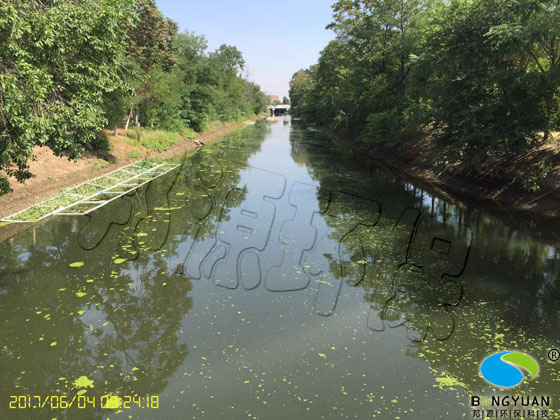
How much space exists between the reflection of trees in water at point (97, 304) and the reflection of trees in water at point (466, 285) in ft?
12.2

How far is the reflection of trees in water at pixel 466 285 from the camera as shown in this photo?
237 inches

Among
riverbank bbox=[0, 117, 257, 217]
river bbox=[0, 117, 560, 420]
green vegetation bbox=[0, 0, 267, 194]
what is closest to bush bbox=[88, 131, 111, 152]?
riverbank bbox=[0, 117, 257, 217]

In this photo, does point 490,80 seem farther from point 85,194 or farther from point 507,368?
point 85,194

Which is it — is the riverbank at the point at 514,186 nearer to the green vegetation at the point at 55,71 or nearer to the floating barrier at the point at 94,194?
the green vegetation at the point at 55,71

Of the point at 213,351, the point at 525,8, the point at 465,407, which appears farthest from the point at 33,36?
the point at 525,8

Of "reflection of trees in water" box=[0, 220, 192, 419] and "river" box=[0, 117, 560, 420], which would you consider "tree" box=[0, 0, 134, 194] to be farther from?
"reflection of trees in water" box=[0, 220, 192, 419]

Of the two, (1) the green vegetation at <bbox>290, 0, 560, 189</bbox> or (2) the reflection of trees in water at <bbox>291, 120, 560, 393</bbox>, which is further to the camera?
(1) the green vegetation at <bbox>290, 0, 560, 189</bbox>

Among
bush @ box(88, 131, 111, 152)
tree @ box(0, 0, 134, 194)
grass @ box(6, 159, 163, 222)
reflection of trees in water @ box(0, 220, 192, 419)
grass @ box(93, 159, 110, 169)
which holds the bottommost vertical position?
reflection of trees in water @ box(0, 220, 192, 419)

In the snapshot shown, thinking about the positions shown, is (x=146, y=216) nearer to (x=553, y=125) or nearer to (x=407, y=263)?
(x=407, y=263)

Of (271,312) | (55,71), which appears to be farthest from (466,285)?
(55,71)

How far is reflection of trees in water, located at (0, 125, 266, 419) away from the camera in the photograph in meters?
5.35

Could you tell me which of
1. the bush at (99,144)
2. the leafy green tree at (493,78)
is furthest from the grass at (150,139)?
the leafy green tree at (493,78)

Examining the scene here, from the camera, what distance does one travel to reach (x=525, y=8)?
11.8 meters

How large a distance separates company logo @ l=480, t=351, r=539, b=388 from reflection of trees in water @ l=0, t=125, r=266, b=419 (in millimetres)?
4457
